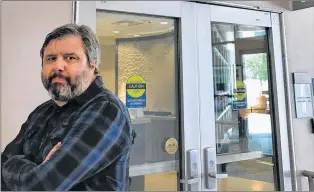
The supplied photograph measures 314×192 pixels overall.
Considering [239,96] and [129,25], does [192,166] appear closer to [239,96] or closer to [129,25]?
[239,96]

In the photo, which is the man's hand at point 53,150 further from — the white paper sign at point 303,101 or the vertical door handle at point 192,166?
the white paper sign at point 303,101

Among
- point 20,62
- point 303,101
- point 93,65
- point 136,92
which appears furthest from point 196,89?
point 20,62

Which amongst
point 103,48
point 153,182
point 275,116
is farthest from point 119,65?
point 275,116

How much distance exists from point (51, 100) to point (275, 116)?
1.31m

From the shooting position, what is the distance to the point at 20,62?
1.08m

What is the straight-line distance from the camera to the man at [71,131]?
96 centimetres

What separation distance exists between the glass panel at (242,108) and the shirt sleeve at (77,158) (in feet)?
2.45

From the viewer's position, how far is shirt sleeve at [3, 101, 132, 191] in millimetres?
948

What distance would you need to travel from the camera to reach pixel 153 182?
1389mm

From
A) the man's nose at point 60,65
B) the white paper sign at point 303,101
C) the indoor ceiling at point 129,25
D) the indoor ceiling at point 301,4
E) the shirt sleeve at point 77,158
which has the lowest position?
the shirt sleeve at point 77,158

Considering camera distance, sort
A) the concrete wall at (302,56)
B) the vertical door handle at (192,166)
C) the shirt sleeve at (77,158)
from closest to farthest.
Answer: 1. the shirt sleeve at (77,158)
2. the vertical door handle at (192,166)
3. the concrete wall at (302,56)

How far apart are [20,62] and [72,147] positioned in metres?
0.42

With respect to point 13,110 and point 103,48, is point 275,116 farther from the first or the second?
point 13,110

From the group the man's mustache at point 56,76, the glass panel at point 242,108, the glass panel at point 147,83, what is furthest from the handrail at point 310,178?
the man's mustache at point 56,76
